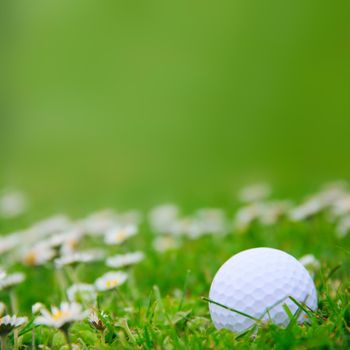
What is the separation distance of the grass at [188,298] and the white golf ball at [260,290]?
0.19 ft

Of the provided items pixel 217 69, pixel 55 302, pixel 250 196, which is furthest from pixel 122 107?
pixel 55 302

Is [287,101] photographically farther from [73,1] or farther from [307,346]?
[307,346]

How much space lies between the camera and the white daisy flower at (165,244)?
3379 millimetres

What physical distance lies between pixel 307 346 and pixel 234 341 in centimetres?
24

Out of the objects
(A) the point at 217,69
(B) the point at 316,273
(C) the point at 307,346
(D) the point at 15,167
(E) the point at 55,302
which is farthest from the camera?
(A) the point at 217,69

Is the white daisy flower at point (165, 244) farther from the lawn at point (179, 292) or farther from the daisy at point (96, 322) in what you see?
the daisy at point (96, 322)

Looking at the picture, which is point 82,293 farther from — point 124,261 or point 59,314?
point 59,314

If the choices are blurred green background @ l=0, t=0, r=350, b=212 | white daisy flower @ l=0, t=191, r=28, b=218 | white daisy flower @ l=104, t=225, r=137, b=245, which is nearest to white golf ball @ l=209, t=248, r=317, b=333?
white daisy flower @ l=104, t=225, r=137, b=245

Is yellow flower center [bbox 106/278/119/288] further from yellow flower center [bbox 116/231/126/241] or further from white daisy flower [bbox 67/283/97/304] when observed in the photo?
yellow flower center [bbox 116/231/126/241]

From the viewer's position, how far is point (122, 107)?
11422mm

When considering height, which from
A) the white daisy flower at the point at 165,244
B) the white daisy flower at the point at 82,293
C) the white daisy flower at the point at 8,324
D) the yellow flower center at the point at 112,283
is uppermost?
the white daisy flower at the point at 165,244

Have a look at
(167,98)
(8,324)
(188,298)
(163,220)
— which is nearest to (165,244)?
(163,220)

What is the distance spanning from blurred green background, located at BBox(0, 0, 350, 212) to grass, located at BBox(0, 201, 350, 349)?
8.20ft

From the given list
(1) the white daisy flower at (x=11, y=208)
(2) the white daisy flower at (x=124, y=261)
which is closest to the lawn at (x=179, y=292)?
(2) the white daisy flower at (x=124, y=261)
